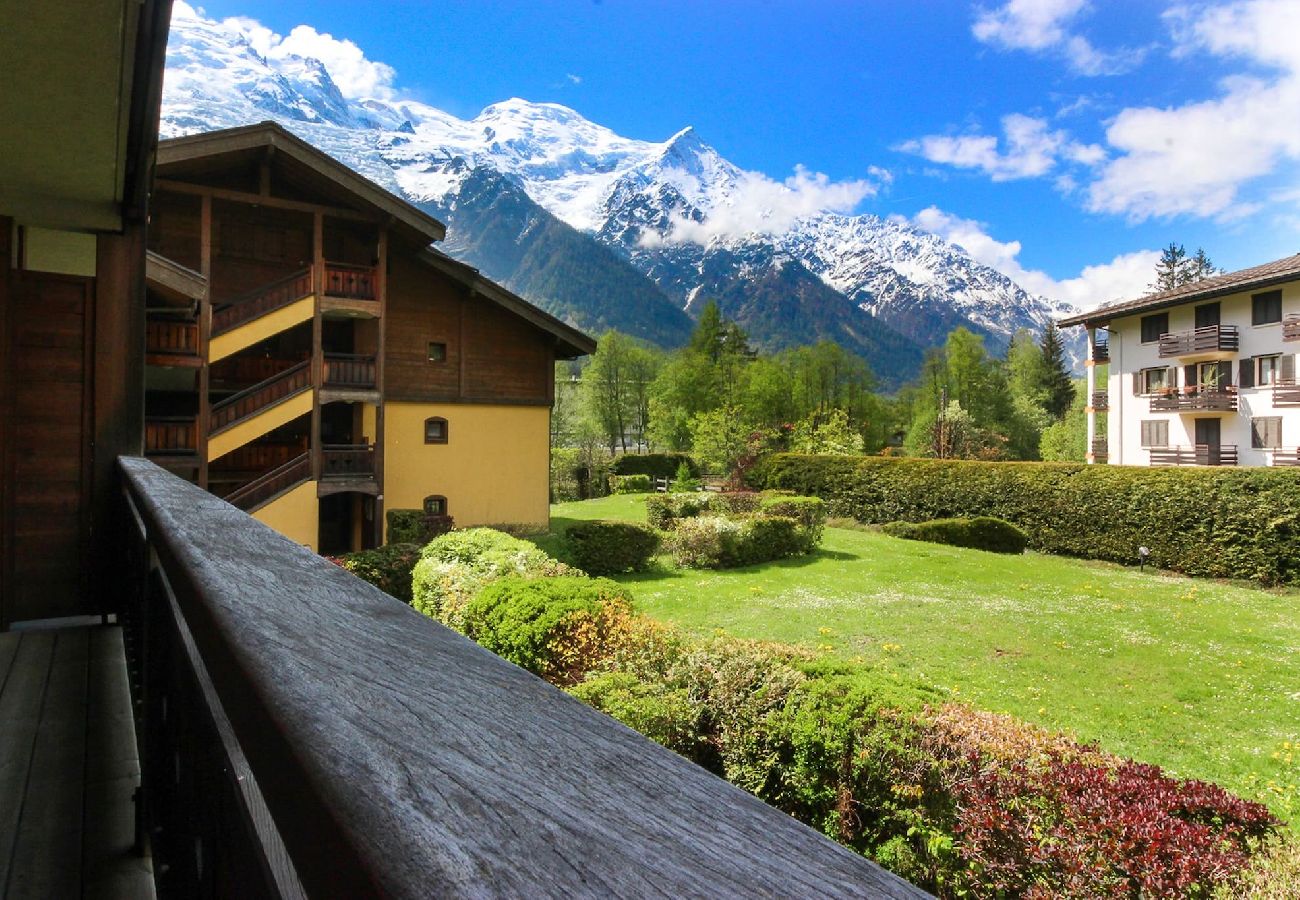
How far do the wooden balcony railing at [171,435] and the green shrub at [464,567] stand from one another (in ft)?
21.5

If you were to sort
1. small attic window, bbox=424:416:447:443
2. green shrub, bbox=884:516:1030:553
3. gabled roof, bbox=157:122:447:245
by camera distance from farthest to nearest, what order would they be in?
green shrub, bbox=884:516:1030:553 → small attic window, bbox=424:416:447:443 → gabled roof, bbox=157:122:447:245

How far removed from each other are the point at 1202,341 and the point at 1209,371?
1.41 m

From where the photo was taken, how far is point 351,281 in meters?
17.9

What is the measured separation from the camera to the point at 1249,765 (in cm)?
668

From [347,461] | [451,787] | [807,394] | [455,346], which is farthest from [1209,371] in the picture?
[451,787]

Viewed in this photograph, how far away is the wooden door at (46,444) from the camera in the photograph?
5395mm

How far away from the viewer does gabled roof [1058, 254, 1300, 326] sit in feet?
90.3

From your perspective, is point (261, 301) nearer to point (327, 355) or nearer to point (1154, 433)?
point (327, 355)

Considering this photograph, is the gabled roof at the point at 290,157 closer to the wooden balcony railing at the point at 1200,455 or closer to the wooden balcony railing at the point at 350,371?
the wooden balcony railing at the point at 350,371

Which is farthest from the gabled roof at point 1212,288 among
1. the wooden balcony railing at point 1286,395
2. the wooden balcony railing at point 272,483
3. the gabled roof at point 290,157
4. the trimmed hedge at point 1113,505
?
the wooden balcony railing at point 272,483

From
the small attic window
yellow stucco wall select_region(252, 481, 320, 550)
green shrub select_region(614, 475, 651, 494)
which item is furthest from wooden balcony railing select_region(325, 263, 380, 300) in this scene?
green shrub select_region(614, 475, 651, 494)

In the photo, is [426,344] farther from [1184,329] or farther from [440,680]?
[1184,329]

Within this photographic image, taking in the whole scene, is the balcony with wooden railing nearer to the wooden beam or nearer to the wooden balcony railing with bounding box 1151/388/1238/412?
the wooden beam

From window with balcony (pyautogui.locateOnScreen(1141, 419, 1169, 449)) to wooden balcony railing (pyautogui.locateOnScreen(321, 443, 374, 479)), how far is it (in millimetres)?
33216
